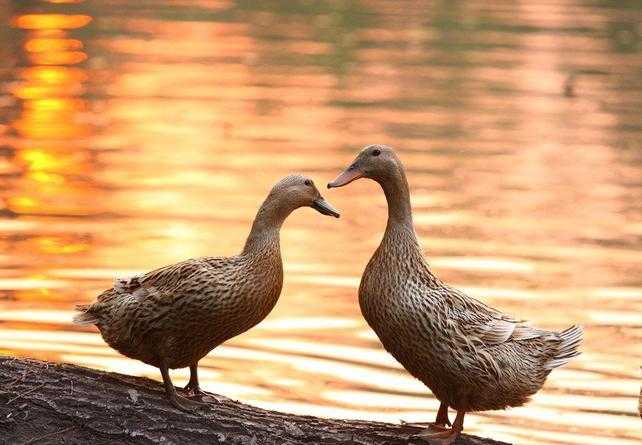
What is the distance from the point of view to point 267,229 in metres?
7.25

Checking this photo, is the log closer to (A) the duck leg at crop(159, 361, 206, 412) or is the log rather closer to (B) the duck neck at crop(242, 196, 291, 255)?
(A) the duck leg at crop(159, 361, 206, 412)

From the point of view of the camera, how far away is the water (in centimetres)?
1065

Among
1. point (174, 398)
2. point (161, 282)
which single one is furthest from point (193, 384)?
point (161, 282)

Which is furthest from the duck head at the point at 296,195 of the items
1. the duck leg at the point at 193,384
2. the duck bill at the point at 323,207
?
the duck leg at the point at 193,384

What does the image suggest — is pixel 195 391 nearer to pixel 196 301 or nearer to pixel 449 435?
pixel 196 301

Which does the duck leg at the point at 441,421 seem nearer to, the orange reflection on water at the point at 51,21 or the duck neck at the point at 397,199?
the duck neck at the point at 397,199

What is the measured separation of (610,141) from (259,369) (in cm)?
1101

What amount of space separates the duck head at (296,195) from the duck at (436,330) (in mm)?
238

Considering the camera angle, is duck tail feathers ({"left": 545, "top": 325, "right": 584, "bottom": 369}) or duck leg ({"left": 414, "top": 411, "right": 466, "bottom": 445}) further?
duck tail feathers ({"left": 545, "top": 325, "right": 584, "bottom": 369})

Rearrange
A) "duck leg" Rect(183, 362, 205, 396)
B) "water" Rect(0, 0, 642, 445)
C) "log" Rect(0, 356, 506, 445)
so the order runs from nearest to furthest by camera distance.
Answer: "log" Rect(0, 356, 506, 445) < "duck leg" Rect(183, 362, 205, 396) < "water" Rect(0, 0, 642, 445)

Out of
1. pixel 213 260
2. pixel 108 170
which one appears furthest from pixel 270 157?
pixel 213 260

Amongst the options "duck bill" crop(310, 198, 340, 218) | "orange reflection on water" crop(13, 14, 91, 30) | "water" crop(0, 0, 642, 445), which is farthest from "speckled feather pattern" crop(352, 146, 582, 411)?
"orange reflection on water" crop(13, 14, 91, 30)

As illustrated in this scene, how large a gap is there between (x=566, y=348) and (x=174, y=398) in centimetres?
178

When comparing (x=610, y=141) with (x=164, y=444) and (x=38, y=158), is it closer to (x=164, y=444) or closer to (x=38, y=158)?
(x=38, y=158)
